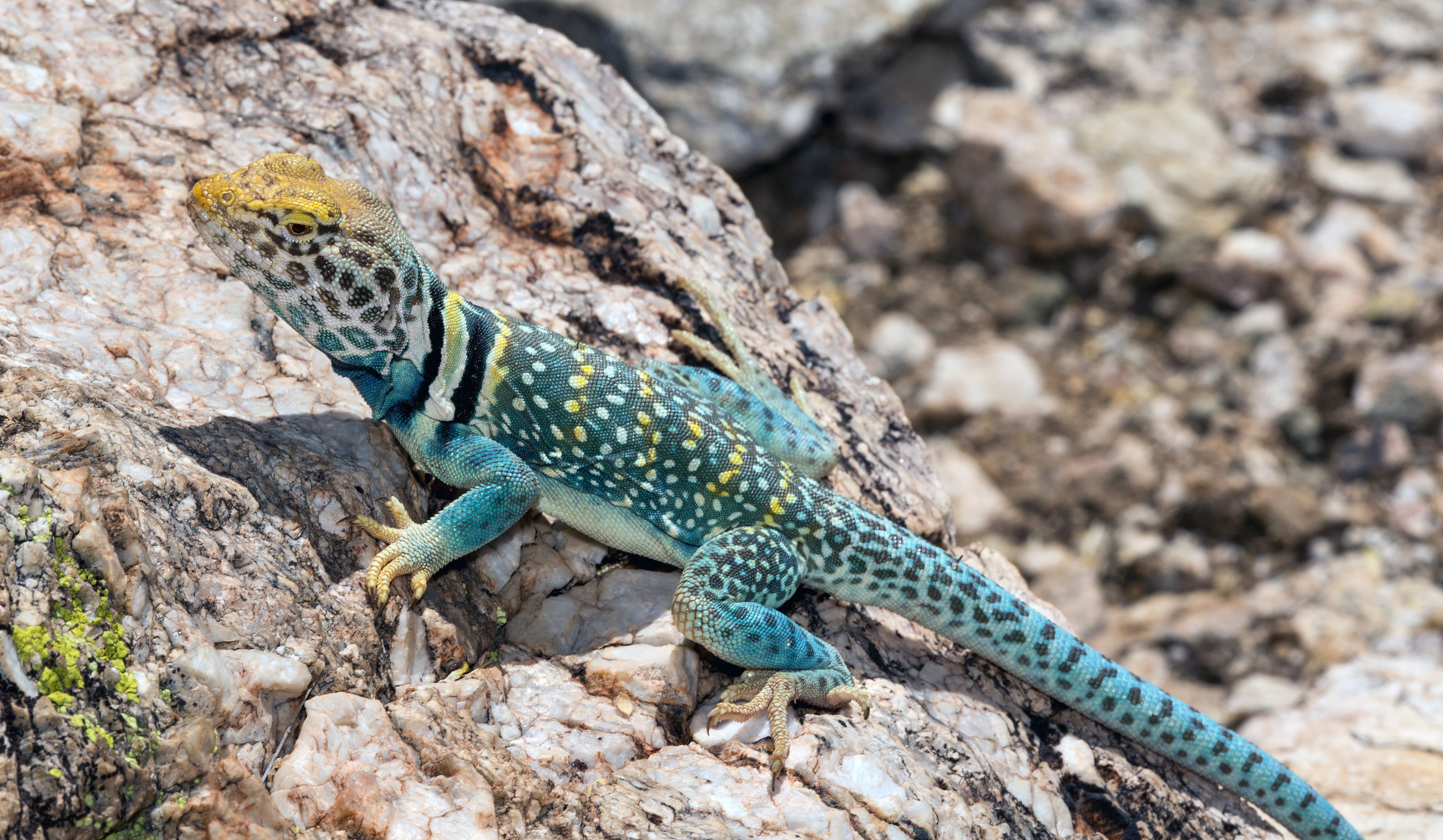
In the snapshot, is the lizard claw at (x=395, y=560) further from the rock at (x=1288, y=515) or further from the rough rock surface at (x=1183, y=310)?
the rock at (x=1288, y=515)

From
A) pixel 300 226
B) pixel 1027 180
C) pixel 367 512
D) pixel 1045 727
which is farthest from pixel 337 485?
pixel 1027 180

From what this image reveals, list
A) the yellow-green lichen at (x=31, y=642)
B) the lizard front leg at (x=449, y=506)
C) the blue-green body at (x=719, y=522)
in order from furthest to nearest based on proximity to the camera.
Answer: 1. the blue-green body at (x=719, y=522)
2. the lizard front leg at (x=449, y=506)
3. the yellow-green lichen at (x=31, y=642)

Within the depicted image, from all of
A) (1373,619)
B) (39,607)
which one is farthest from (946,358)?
(39,607)

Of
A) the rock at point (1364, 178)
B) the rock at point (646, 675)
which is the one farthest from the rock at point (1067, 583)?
the rock at point (1364, 178)

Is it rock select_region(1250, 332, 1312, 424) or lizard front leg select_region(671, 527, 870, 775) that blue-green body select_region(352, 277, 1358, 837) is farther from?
rock select_region(1250, 332, 1312, 424)

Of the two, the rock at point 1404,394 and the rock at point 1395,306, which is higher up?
the rock at point 1395,306

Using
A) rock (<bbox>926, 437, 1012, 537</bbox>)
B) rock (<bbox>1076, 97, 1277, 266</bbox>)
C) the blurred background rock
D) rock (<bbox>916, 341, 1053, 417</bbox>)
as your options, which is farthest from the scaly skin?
rock (<bbox>1076, 97, 1277, 266</bbox>)

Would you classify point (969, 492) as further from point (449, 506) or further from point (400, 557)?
point (400, 557)

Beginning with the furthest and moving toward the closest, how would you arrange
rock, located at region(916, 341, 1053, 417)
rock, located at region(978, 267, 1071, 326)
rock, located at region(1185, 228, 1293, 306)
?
rock, located at region(978, 267, 1071, 326), rock, located at region(1185, 228, 1293, 306), rock, located at region(916, 341, 1053, 417)
